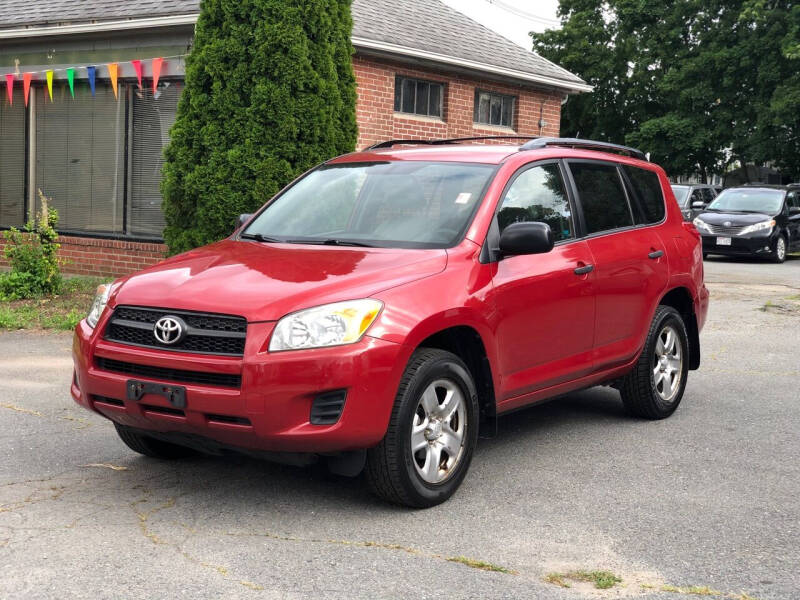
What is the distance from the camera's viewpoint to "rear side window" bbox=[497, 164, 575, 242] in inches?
229

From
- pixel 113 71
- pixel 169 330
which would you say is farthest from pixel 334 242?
pixel 113 71

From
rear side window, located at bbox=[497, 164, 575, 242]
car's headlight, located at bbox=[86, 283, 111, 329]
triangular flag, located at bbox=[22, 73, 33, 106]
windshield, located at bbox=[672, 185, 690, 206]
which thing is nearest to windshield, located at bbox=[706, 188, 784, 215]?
windshield, located at bbox=[672, 185, 690, 206]

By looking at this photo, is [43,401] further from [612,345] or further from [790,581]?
[790,581]

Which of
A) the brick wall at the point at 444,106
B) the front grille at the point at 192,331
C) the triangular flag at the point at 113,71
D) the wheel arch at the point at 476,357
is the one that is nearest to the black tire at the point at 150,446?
the front grille at the point at 192,331

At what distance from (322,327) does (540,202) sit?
78.1 inches

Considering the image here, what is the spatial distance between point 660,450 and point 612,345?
0.71 m

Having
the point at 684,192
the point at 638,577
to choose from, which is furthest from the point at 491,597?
the point at 684,192

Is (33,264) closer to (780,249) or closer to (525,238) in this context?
(525,238)

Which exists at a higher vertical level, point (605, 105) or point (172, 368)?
point (605, 105)

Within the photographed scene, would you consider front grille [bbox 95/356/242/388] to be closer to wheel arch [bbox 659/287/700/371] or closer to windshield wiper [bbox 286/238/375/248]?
windshield wiper [bbox 286/238/375/248]

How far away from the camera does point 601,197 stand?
670cm

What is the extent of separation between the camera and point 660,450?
20.6 feet

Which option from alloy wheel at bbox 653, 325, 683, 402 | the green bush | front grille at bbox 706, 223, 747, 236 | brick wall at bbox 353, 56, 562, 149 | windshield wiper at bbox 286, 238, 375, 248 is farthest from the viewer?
front grille at bbox 706, 223, 747, 236

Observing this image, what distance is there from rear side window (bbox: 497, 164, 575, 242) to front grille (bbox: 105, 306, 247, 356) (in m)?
1.74
